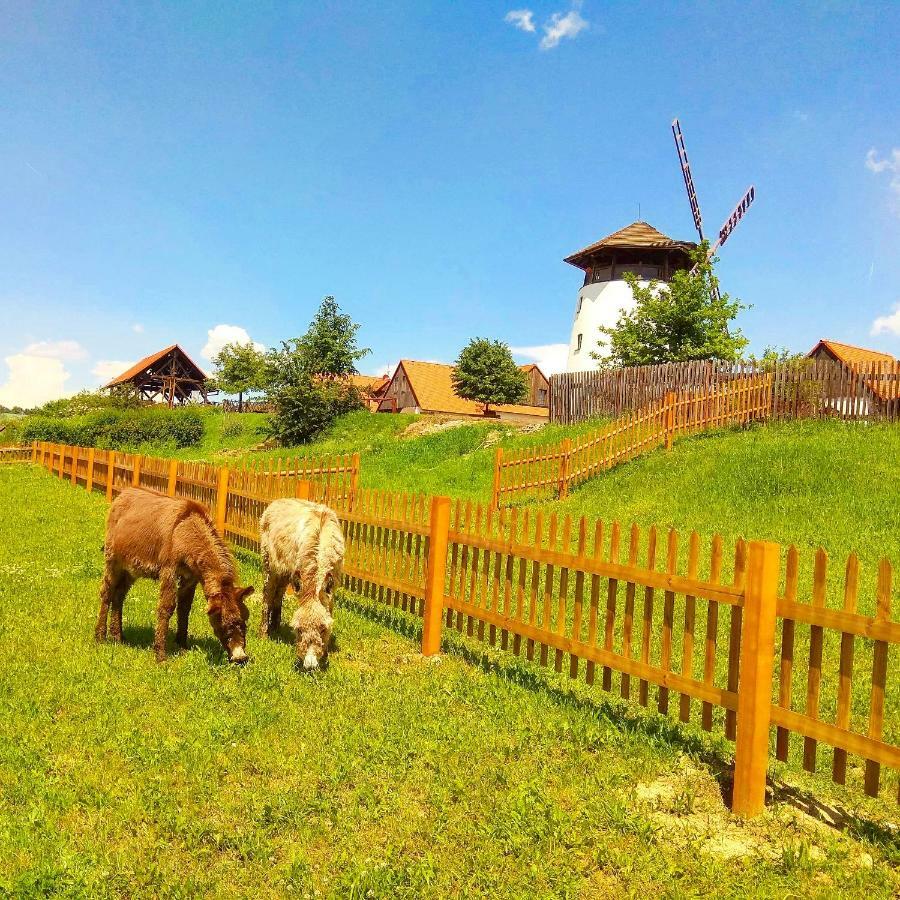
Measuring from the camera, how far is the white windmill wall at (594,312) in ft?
129

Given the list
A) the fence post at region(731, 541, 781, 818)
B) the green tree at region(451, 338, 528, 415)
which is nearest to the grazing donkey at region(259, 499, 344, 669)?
the fence post at region(731, 541, 781, 818)

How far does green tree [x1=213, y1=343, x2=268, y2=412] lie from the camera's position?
60.6 m

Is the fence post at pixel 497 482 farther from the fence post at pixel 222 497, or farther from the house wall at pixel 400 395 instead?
the house wall at pixel 400 395

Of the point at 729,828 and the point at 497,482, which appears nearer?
the point at 729,828

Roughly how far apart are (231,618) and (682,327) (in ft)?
96.6

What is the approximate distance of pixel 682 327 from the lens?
31.3 m

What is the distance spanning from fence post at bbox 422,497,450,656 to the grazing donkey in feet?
3.13

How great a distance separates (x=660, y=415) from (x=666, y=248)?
24.4m

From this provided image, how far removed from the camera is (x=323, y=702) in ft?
17.4

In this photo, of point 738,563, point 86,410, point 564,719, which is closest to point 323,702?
point 564,719

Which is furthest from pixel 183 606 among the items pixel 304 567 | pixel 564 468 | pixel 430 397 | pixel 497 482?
pixel 430 397

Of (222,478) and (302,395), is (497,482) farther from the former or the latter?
(302,395)

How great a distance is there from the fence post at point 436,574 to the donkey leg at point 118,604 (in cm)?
307

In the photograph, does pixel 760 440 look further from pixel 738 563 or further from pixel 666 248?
pixel 666 248
